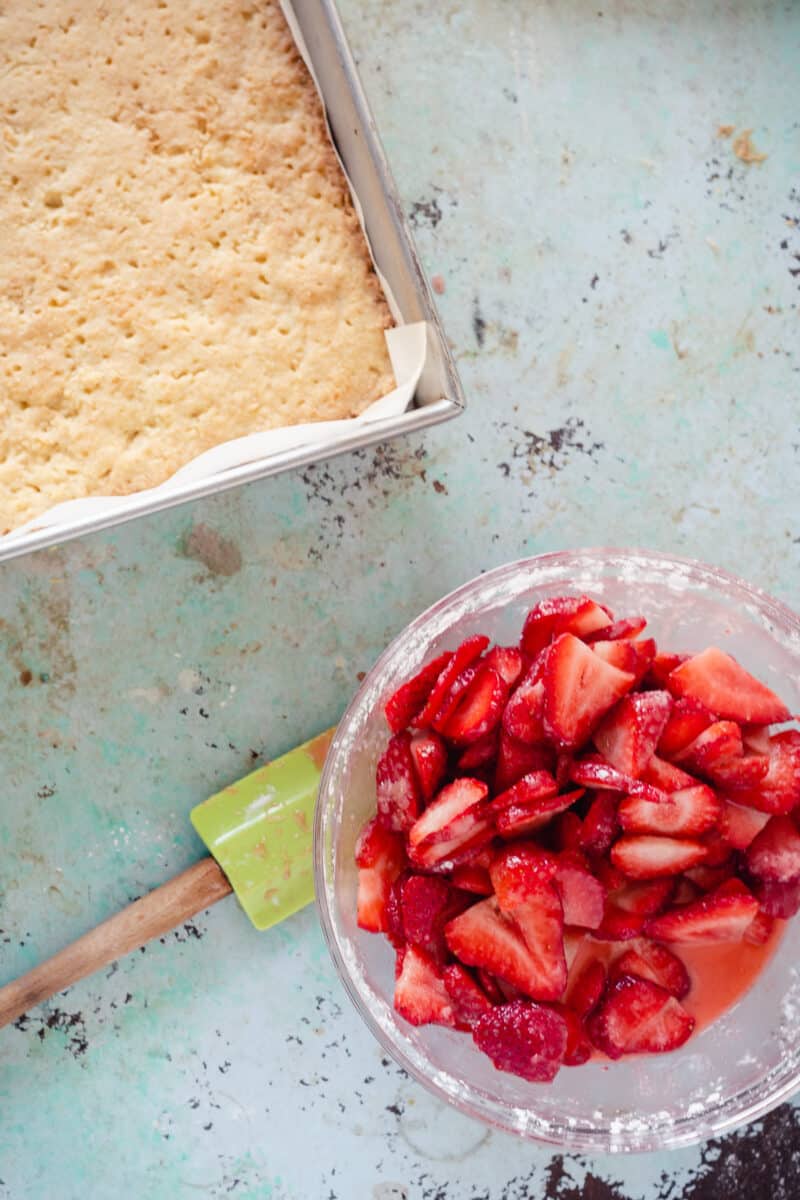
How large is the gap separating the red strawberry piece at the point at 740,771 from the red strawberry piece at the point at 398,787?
394 millimetres

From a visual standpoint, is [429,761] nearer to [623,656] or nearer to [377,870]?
[377,870]

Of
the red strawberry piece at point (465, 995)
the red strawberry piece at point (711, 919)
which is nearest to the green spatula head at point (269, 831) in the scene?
the red strawberry piece at point (465, 995)

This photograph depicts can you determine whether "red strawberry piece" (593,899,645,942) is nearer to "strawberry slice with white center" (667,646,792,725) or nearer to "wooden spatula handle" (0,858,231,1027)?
"strawberry slice with white center" (667,646,792,725)

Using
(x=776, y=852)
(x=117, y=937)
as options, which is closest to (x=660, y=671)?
(x=776, y=852)

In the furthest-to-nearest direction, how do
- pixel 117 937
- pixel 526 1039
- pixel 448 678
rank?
pixel 117 937, pixel 448 678, pixel 526 1039

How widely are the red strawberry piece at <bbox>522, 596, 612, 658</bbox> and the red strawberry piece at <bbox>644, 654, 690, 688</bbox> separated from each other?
3.6 inches

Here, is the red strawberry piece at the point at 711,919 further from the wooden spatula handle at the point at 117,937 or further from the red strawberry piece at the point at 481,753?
the wooden spatula handle at the point at 117,937

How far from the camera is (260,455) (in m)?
1.40

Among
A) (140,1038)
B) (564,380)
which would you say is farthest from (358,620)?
(140,1038)

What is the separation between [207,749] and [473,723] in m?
0.53

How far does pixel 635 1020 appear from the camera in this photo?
1.37 m

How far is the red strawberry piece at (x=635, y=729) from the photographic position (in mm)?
1310

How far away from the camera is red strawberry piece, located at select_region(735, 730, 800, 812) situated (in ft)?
4.44

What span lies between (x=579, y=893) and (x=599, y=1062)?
1.11 ft
